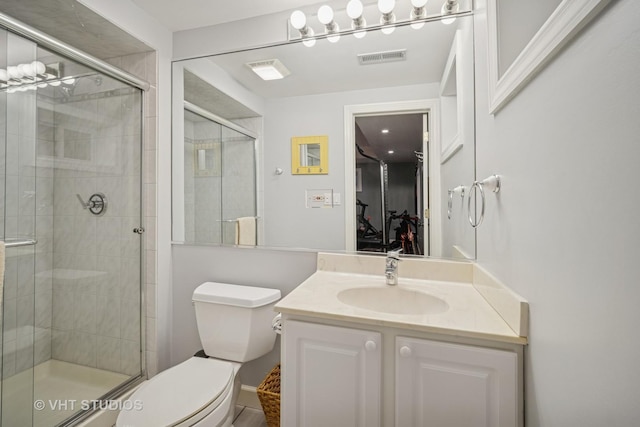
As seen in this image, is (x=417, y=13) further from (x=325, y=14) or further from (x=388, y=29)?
(x=325, y=14)

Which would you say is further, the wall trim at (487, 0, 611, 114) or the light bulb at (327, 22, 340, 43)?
the light bulb at (327, 22, 340, 43)

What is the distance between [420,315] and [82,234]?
208cm

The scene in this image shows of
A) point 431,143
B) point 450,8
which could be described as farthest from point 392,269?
point 450,8

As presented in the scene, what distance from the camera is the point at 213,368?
1.34 m

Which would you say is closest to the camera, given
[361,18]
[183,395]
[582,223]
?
[582,223]

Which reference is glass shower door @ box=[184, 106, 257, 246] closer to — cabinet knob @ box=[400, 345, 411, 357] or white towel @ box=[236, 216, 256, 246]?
white towel @ box=[236, 216, 256, 246]

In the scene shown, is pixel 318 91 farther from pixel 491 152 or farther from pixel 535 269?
pixel 535 269

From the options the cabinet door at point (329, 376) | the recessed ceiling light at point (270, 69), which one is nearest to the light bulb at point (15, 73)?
the recessed ceiling light at point (270, 69)

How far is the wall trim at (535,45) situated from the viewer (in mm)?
492

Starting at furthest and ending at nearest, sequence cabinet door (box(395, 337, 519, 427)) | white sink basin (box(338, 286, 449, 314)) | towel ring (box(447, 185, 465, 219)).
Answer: towel ring (box(447, 185, 465, 219)) < white sink basin (box(338, 286, 449, 314)) < cabinet door (box(395, 337, 519, 427))

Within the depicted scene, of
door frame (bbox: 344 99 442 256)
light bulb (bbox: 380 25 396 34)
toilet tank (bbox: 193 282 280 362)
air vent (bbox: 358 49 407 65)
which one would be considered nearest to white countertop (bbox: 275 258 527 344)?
door frame (bbox: 344 99 442 256)

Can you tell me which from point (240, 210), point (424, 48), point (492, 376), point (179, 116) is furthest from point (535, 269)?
point (179, 116)

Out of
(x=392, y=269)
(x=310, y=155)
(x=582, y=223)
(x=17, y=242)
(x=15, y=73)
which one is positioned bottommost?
(x=392, y=269)

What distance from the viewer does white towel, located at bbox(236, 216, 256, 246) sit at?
1708 millimetres
